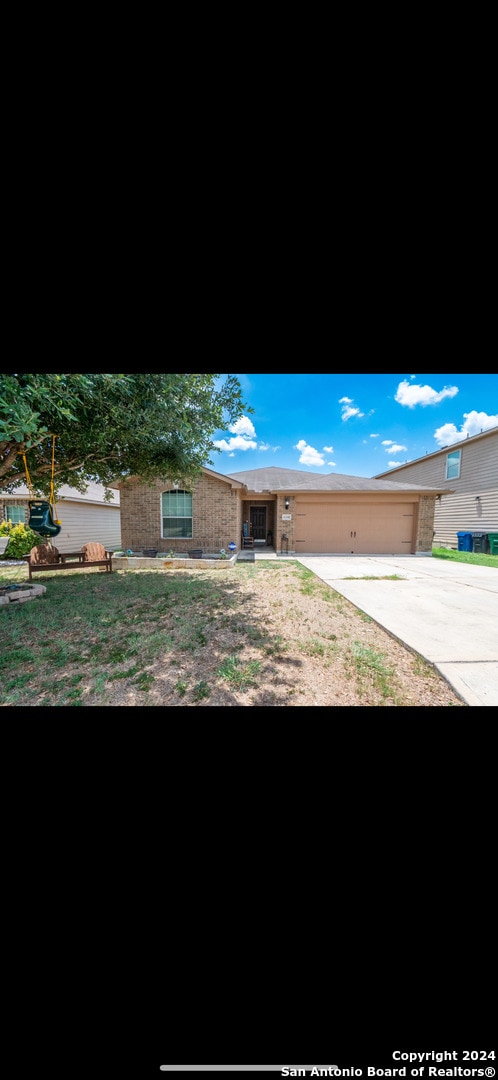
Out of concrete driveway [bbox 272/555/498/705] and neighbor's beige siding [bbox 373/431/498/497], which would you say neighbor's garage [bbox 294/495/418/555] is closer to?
concrete driveway [bbox 272/555/498/705]

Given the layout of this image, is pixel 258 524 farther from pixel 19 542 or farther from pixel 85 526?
pixel 19 542

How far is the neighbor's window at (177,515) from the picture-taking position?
10680 mm

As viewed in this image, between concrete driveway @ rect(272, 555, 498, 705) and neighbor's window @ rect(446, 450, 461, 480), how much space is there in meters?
7.63

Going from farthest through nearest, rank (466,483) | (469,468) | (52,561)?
(466,483), (469,468), (52,561)

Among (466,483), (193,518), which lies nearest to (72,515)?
(193,518)

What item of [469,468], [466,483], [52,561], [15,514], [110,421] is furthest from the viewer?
[466,483]

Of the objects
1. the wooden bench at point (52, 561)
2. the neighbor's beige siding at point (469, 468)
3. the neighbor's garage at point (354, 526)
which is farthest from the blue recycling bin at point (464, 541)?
the wooden bench at point (52, 561)

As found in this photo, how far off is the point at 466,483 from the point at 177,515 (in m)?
13.0

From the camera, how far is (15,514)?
12.1 meters

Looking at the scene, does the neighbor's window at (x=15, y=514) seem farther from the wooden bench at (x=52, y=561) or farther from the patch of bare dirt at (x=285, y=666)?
the patch of bare dirt at (x=285, y=666)
